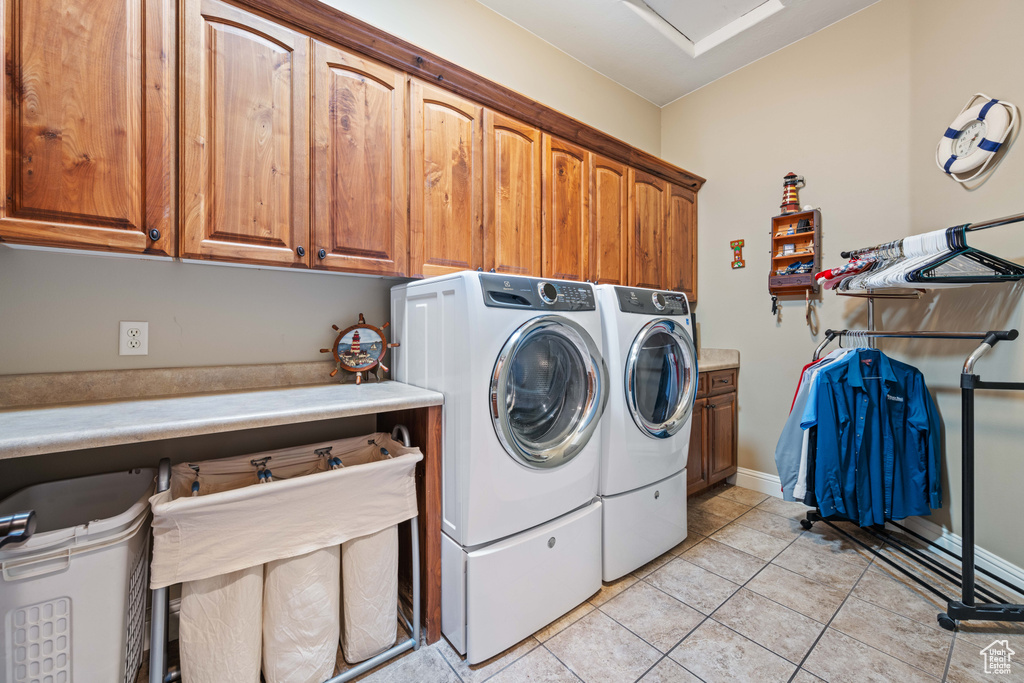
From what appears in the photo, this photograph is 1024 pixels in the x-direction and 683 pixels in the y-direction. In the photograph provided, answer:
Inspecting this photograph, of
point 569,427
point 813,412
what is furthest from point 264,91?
point 813,412

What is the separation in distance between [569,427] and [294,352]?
121cm

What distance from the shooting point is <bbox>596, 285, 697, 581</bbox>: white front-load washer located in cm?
176

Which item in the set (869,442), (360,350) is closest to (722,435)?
(869,442)

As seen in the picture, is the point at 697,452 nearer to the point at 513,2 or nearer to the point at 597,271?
the point at 597,271

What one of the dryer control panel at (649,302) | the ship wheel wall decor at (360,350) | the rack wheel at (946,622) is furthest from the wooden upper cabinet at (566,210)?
the rack wheel at (946,622)

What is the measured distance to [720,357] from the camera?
3055mm

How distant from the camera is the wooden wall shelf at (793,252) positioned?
8.48 ft

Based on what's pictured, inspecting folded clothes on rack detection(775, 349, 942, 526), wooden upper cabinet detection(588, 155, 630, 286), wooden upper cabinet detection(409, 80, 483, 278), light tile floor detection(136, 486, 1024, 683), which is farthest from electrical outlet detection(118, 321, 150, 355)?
folded clothes on rack detection(775, 349, 942, 526)

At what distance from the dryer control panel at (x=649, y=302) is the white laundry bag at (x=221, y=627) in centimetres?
158

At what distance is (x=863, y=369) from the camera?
6.83 ft

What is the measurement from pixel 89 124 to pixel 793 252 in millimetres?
3317

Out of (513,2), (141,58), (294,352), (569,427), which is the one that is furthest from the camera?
(513,2)

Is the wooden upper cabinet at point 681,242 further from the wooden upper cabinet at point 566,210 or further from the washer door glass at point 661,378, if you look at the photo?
the washer door glass at point 661,378

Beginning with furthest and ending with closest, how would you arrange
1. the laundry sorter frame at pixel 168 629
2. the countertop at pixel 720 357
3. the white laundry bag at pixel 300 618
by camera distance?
the countertop at pixel 720 357 → the white laundry bag at pixel 300 618 → the laundry sorter frame at pixel 168 629
